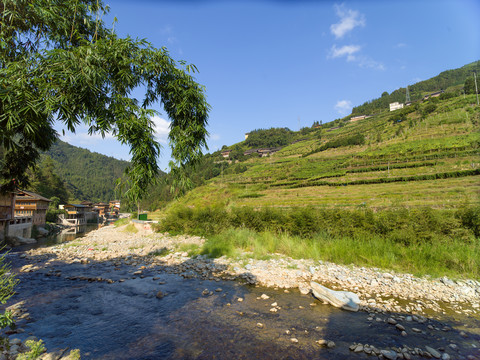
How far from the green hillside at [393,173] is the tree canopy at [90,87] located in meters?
19.7

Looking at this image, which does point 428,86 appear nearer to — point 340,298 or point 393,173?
point 393,173

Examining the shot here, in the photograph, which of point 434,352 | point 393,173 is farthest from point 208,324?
point 393,173

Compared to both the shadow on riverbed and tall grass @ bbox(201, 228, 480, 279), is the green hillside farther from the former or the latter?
the shadow on riverbed

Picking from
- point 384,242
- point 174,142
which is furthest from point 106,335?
point 384,242

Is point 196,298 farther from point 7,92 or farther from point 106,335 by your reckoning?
point 7,92

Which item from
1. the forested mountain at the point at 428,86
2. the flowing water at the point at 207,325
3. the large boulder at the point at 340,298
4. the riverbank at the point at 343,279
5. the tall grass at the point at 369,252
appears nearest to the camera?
the flowing water at the point at 207,325

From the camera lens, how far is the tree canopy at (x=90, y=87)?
3.10m

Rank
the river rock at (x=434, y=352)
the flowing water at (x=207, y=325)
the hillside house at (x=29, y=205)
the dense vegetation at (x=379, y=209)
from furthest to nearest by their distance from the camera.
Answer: the hillside house at (x=29, y=205)
the dense vegetation at (x=379, y=209)
the flowing water at (x=207, y=325)
the river rock at (x=434, y=352)

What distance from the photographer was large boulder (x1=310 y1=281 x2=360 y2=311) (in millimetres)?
6266

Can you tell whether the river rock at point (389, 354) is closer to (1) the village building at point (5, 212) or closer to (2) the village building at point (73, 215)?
(1) the village building at point (5, 212)

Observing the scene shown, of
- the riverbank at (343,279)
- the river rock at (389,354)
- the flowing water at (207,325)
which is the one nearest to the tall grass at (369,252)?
the riverbank at (343,279)

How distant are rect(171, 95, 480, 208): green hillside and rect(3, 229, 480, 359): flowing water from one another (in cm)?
1563

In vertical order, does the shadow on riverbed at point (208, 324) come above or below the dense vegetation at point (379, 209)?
below

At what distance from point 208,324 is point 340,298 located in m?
3.88
